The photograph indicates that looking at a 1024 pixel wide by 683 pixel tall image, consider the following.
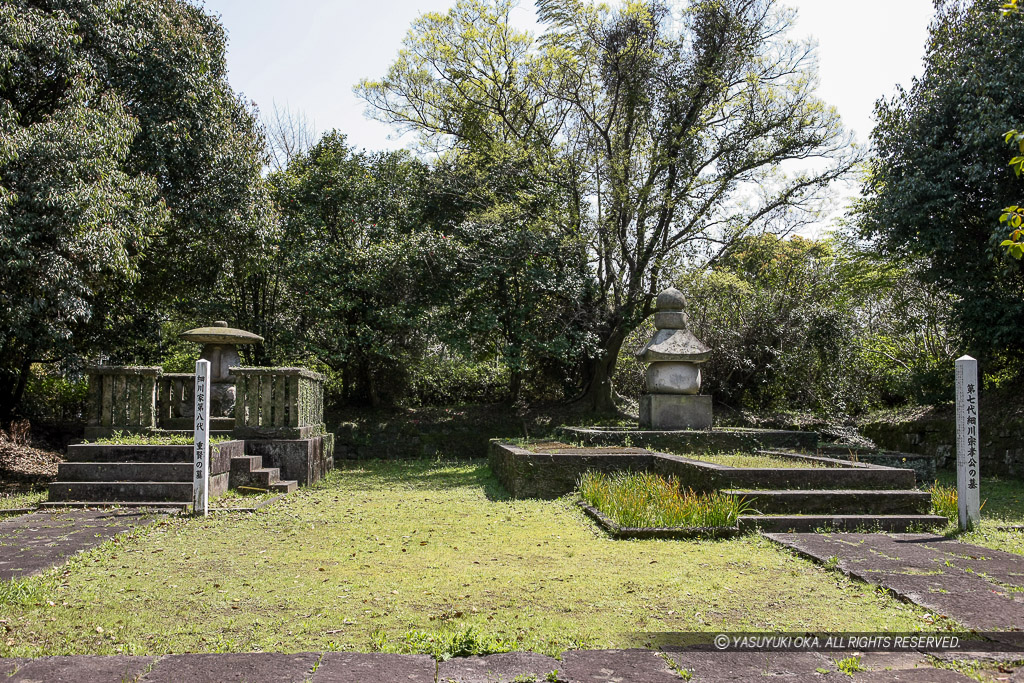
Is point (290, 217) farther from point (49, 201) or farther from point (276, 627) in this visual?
point (276, 627)

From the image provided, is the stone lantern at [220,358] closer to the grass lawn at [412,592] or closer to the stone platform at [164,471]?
the stone platform at [164,471]

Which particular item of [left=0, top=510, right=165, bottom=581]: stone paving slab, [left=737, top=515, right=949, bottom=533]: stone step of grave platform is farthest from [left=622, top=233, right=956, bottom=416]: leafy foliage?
[left=0, top=510, right=165, bottom=581]: stone paving slab

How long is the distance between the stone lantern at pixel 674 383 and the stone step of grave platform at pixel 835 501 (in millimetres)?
4959

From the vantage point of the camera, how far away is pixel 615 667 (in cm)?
331

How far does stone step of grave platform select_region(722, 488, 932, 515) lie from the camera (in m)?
7.16

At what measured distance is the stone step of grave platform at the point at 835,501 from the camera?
7.16m

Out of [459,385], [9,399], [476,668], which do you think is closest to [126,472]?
[476,668]

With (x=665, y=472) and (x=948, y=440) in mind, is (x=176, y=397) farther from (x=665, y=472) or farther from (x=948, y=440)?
(x=948, y=440)

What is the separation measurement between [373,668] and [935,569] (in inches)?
156

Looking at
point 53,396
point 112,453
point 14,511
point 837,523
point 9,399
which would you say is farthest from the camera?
point 53,396

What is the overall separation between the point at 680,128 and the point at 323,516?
39.6 ft

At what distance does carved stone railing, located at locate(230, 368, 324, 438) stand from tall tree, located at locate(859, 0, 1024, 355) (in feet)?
34.2

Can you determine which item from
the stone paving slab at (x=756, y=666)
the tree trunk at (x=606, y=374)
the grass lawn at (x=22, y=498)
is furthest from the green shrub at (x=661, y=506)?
the tree trunk at (x=606, y=374)

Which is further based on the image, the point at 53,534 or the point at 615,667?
the point at 53,534
